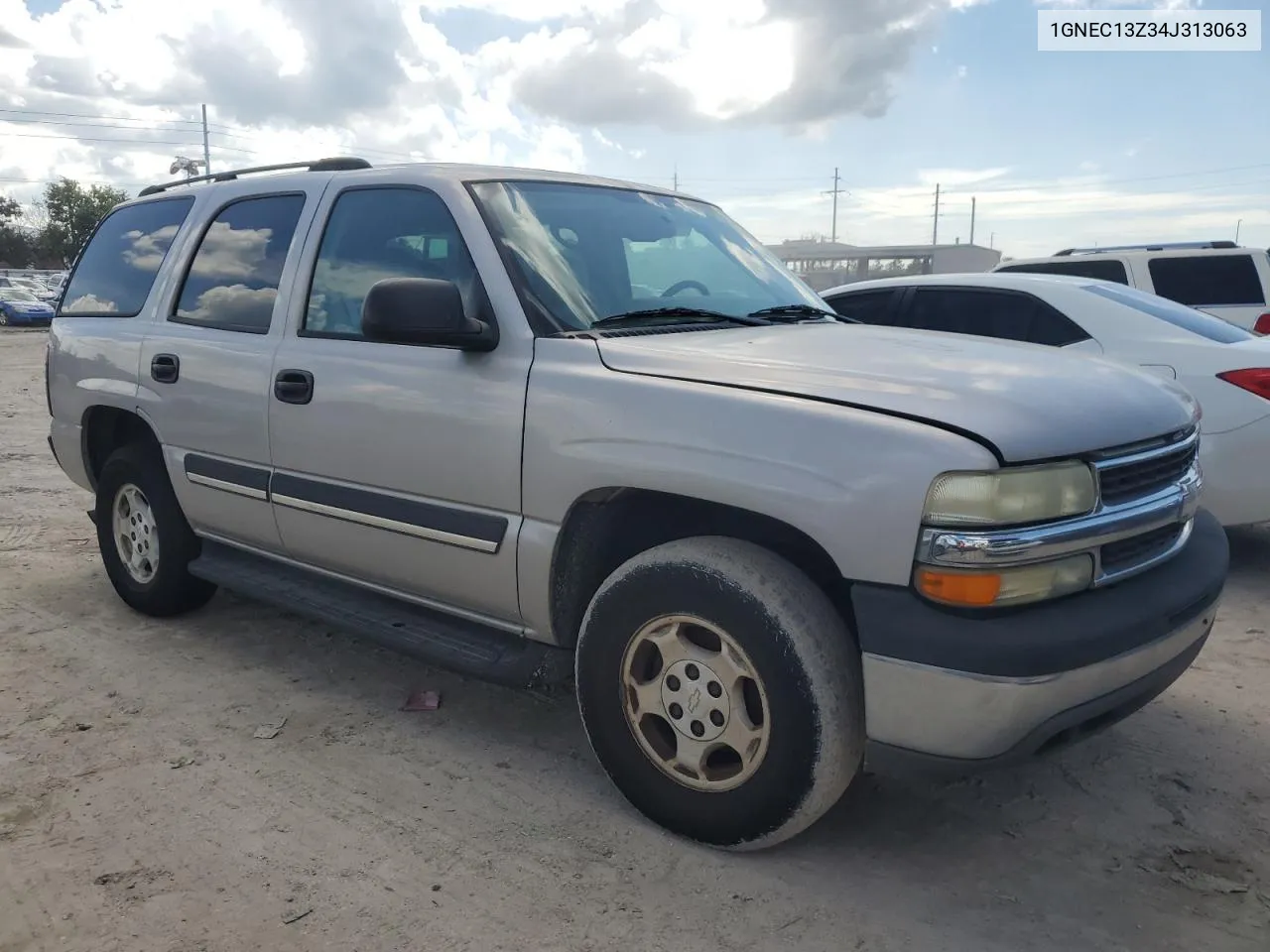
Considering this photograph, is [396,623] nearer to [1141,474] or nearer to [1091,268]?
[1141,474]

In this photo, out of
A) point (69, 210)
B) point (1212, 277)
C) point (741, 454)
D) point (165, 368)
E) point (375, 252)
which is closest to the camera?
point (741, 454)

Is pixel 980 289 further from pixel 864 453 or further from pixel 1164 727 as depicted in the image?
pixel 864 453

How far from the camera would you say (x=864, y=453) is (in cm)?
222

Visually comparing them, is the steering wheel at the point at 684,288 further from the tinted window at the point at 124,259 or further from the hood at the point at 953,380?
the tinted window at the point at 124,259

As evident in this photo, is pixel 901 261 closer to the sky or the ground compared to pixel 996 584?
closer to the sky

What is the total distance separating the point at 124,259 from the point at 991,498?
4.19 m

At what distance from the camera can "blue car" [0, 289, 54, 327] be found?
33625 millimetres

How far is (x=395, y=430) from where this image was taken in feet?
10.4

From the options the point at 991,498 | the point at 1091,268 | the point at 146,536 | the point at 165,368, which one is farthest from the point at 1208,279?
the point at 146,536

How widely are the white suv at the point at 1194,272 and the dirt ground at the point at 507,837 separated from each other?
18.3 ft

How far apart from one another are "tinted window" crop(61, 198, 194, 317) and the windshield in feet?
6.62

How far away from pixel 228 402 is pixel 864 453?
2.62 metres

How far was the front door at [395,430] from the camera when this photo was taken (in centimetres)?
294

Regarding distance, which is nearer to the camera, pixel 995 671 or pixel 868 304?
pixel 995 671
